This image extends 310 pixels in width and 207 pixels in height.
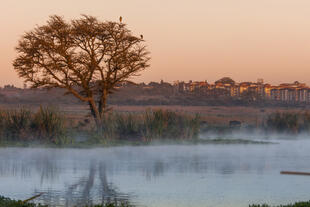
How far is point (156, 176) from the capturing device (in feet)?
48.2

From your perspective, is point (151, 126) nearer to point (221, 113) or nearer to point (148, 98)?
point (221, 113)

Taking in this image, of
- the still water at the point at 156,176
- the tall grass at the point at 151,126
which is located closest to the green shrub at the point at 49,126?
the still water at the point at 156,176

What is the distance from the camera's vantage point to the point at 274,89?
9838 cm

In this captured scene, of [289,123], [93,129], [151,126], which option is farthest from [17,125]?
[289,123]

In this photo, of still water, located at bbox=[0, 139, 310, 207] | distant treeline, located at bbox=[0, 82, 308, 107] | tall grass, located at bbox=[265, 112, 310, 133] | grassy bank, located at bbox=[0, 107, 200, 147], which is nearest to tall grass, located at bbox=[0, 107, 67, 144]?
grassy bank, located at bbox=[0, 107, 200, 147]

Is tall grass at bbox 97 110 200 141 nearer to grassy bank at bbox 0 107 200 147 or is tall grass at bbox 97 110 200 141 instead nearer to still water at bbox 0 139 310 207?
grassy bank at bbox 0 107 200 147

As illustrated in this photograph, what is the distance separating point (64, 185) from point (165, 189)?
226 cm

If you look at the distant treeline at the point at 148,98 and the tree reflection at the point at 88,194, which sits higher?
the distant treeline at the point at 148,98

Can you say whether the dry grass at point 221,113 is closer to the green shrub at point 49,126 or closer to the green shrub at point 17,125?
the green shrub at point 17,125

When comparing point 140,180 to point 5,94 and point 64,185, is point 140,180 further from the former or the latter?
point 5,94

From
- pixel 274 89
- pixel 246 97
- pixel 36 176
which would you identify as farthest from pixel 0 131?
pixel 274 89

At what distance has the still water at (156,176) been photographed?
11379 millimetres

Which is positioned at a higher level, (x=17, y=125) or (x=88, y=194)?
(x=17, y=125)

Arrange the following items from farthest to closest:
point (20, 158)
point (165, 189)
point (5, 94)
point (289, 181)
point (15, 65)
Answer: point (5, 94) → point (15, 65) → point (20, 158) → point (289, 181) → point (165, 189)
